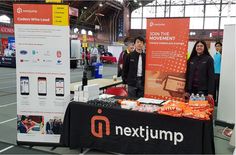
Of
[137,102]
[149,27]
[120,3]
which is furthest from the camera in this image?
[120,3]

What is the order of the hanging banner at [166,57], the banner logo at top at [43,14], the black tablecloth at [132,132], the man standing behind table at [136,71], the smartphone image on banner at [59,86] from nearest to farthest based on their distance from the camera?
the black tablecloth at [132,132] → the banner logo at top at [43,14] → the smartphone image on banner at [59,86] → the hanging banner at [166,57] → the man standing behind table at [136,71]

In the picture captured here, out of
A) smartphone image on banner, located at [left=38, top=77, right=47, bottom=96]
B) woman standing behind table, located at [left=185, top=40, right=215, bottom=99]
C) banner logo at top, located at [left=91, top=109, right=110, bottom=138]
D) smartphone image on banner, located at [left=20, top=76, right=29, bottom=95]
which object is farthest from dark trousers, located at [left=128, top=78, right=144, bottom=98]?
smartphone image on banner, located at [left=20, top=76, right=29, bottom=95]

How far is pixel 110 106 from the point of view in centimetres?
266

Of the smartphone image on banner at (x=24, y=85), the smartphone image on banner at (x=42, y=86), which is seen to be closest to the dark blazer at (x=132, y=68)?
the smartphone image on banner at (x=42, y=86)

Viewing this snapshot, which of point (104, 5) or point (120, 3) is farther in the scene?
point (120, 3)

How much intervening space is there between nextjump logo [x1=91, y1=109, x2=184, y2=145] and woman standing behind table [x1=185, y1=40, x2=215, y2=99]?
0.92m

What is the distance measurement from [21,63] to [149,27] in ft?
5.17

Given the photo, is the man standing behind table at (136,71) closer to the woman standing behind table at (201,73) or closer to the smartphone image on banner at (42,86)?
the woman standing behind table at (201,73)

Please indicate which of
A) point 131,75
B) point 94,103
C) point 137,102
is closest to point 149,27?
point 131,75

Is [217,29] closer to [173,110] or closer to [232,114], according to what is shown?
[232,114]

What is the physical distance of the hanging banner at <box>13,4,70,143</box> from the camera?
281 cm

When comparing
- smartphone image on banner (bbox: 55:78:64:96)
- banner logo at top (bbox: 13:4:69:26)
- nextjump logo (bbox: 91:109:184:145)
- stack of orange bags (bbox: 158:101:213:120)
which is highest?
banner logo at top (bbox: 13:4:69:26)

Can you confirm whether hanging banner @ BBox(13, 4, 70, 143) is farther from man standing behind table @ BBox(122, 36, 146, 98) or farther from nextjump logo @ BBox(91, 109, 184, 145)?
man standing behind table @ BBox(122, 36, 146, 98)

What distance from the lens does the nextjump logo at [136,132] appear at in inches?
95.0
